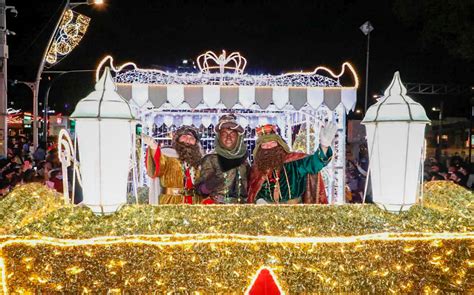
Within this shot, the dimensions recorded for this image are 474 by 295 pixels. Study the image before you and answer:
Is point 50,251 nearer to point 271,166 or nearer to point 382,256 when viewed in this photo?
point 382,256

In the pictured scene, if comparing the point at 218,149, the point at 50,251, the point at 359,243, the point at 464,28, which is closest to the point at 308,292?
the point at 359,243

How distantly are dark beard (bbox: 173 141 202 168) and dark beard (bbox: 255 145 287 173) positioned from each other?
83 cm

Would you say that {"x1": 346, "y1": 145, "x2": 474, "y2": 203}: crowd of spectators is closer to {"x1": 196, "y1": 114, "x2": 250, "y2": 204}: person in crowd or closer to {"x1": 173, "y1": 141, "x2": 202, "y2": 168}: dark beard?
{"x1": 196, "y1": 114, "x2": 250, "y2": 204}: person in crowd

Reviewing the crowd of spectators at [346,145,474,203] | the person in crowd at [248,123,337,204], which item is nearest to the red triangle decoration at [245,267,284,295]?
the person in crowd at [248,123,337,204]

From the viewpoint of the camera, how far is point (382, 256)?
3.32 meters

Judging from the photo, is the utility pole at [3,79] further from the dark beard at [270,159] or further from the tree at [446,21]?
the tree at [446,21]

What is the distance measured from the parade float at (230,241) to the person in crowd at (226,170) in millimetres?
2454

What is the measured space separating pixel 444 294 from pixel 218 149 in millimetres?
3680

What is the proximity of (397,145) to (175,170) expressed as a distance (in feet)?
12.3

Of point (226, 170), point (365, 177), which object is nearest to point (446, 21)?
point (365, 177)

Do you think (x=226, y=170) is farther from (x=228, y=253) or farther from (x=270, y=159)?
(x=228, y=253)

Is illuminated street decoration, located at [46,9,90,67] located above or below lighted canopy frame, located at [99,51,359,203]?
above

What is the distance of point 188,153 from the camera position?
21.8 ft

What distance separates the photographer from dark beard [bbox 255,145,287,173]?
20.4 feet
